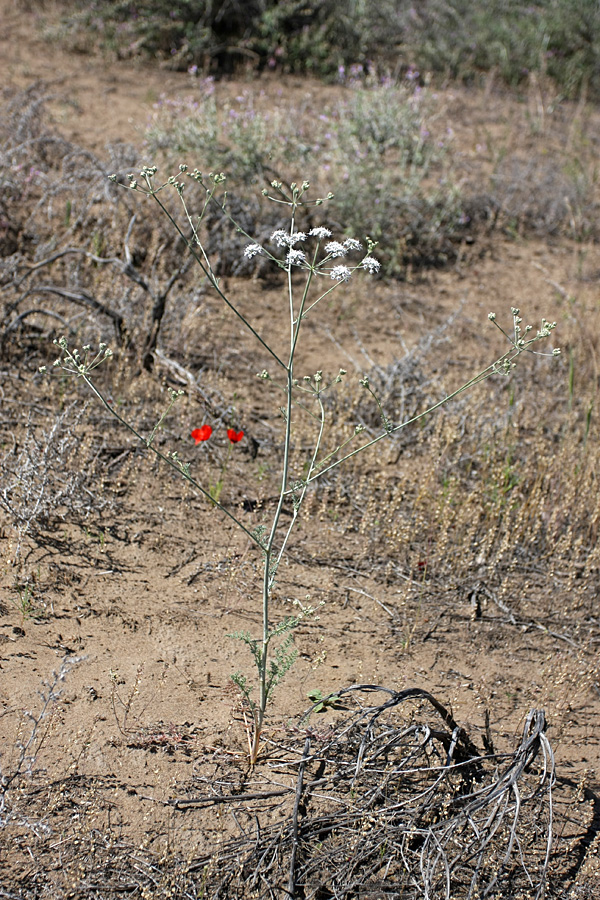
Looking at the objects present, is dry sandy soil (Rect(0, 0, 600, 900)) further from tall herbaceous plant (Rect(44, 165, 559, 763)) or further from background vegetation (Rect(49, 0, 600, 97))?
background vegetation (Rect(49, 0, 600, 97))

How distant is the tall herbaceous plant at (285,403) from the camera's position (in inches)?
85.9

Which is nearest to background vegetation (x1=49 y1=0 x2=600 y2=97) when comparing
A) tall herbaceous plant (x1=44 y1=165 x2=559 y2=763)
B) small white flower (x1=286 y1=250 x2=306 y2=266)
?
tall herbaceous plant (x1=44 y1=165 x2=559 y2=763)

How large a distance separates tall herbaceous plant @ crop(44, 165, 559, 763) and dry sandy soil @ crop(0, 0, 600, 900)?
103 millimetres

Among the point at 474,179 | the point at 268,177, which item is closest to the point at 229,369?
the point at 268,177

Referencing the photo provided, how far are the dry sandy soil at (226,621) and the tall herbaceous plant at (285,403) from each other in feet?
0.34

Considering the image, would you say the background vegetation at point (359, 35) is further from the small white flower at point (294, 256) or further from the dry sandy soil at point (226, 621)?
the small white flower at point (294, 256)

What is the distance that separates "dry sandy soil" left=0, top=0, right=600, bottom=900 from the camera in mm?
2301

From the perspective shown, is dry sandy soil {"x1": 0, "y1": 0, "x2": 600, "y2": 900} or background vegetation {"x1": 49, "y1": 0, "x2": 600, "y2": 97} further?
background vegetation {"x1": 49, "y1": 0, "x2": 600, "y2": 97}

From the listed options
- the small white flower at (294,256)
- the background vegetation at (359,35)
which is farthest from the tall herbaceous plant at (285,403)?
the background vegetation at (359,35)

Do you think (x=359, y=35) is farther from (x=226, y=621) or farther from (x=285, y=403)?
(x=226, y=621)

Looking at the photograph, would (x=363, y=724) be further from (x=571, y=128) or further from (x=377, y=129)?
(x=571, y=128)

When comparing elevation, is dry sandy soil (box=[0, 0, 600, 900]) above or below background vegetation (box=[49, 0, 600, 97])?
below

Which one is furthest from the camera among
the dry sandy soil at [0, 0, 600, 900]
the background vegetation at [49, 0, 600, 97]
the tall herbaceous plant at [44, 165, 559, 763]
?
the background vegetation at [49, 0, 600, 97]

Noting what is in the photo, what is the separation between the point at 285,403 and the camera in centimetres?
457
